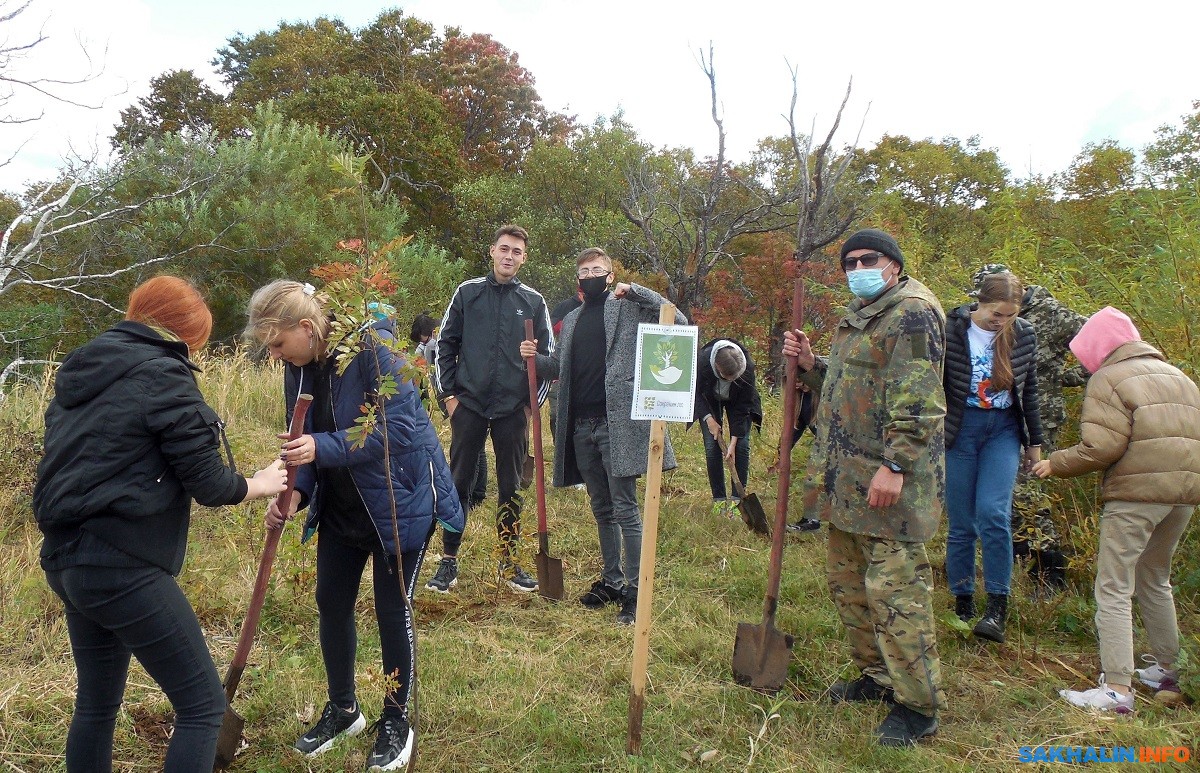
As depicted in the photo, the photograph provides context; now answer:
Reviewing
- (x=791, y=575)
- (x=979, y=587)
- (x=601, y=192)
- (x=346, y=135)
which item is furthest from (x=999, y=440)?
(x=346, y=135)

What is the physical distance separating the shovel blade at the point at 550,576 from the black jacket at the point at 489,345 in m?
0.95

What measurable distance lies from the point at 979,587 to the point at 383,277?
13.5 feet

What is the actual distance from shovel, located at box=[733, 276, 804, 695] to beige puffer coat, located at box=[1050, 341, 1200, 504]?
129 cm

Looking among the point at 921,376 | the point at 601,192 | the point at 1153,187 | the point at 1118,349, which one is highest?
the point at 601,192

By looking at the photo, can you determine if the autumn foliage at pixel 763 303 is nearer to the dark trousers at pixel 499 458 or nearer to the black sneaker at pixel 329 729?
the dark trousers at pixel 499 458

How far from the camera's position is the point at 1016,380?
3854 mm

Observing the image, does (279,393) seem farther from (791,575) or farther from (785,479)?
(785,479)

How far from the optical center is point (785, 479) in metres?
3.46

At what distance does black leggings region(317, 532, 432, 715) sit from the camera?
277 cm

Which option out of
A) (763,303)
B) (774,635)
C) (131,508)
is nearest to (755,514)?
(774,635)

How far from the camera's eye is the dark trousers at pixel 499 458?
4.68 m

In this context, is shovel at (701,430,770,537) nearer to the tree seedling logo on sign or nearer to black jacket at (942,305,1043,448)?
black jacket at (942,305,1043,448)

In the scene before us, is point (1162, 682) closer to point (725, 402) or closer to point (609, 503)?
point (609, 503)

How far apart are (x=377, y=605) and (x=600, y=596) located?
6.29 feet
